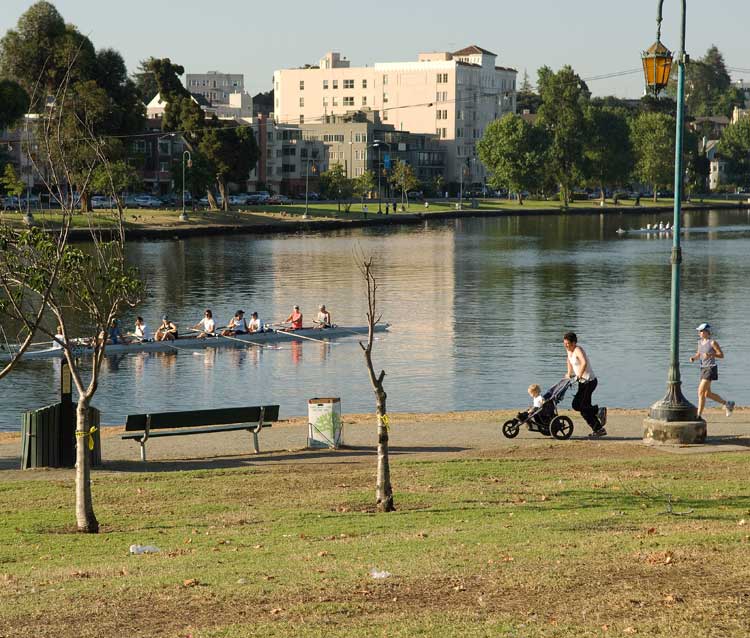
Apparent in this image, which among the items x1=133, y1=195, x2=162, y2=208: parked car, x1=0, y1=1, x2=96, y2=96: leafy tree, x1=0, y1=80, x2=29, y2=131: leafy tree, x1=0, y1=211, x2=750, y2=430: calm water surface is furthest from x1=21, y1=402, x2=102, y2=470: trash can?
x1=133, y1=195, x2=162, y2=208: parked car

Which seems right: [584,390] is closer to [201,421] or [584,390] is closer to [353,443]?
[353,443]

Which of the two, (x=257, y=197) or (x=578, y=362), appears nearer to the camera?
(x=578, y=362)

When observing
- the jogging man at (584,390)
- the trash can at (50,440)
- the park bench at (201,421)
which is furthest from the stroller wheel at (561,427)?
the trash can at (50,440)

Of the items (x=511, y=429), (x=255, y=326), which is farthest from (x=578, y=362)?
(x=255, y=326)

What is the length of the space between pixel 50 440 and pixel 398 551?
10269 millimetres

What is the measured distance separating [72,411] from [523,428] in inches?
355

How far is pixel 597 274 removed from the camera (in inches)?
3615

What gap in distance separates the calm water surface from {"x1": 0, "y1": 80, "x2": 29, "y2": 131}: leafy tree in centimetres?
Result: 1504

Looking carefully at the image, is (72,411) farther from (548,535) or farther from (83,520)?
(548,535)

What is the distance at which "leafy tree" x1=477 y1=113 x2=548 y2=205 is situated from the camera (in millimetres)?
193875

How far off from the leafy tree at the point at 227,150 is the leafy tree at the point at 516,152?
2371 inches

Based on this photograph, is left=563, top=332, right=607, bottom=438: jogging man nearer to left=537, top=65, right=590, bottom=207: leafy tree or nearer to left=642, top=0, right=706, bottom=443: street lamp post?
left=642, top=0, right=706, bottom=443: street lamp post

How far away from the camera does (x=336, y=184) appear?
576ft

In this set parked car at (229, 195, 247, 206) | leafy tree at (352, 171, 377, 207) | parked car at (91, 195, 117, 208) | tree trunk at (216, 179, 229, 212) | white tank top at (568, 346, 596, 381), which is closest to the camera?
white tank top at (568, 346, 596, 381)
